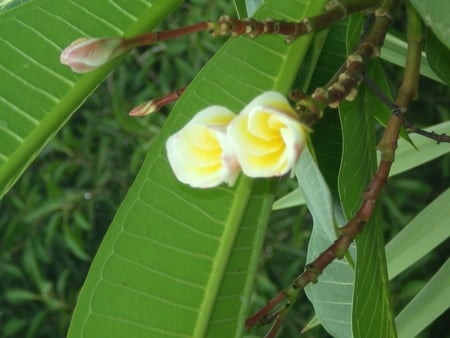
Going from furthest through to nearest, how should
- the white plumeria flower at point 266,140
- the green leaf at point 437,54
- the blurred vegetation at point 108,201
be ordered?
the blurred vegetation at point 108,201, the green leaf at point 437,54, the white plumeria flower at point 266,140

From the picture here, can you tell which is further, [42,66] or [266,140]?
[42,66]

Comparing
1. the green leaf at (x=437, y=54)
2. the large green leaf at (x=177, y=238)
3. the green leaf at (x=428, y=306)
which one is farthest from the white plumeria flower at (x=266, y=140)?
the green leaf at (x=428, y=306)

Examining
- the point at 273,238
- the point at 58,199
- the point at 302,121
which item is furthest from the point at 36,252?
the point at 302,121

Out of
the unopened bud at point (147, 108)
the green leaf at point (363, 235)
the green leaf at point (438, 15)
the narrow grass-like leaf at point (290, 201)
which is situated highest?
the green leaf at point (438, 15)

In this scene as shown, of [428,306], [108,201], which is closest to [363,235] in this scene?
[428,306]

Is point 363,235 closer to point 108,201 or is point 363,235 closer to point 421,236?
point 421,236

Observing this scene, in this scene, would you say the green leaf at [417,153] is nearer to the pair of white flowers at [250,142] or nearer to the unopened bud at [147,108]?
the unopened bud at [147,108]

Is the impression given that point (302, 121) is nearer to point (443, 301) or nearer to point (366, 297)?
point (366, 297)
